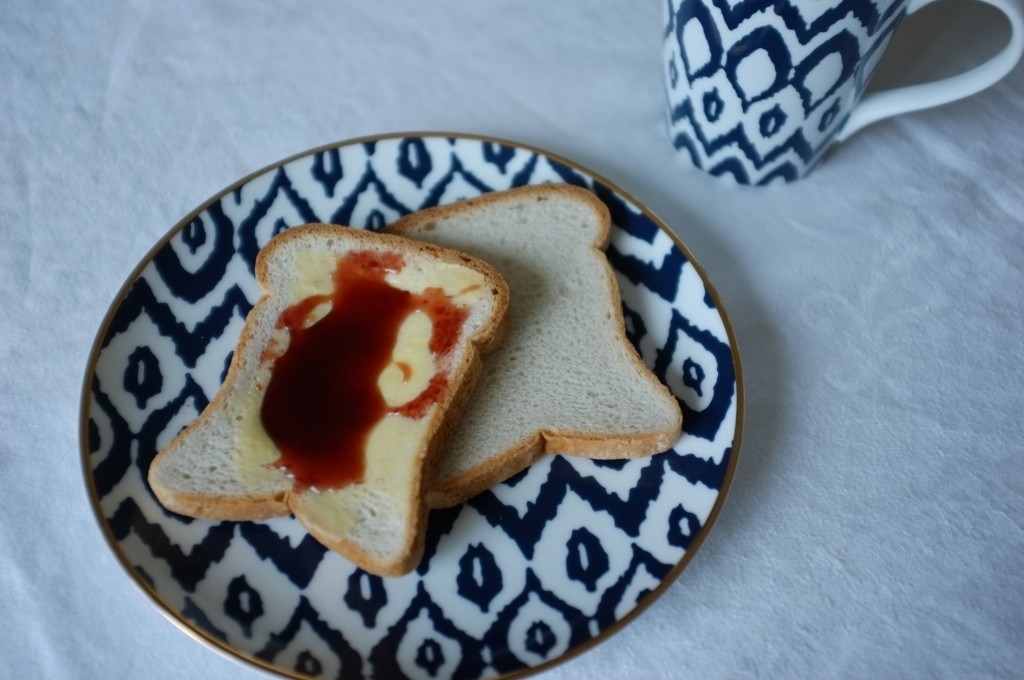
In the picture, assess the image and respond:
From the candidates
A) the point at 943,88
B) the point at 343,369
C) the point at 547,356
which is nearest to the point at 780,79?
the point at 943,88

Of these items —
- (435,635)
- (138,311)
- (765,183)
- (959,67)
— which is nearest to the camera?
(435,635)

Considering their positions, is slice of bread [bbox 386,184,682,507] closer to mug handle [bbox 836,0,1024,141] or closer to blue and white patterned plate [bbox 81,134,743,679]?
blue and white patterned plate [bbox 81,134,743,679]

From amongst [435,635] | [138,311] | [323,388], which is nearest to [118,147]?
[138,311]

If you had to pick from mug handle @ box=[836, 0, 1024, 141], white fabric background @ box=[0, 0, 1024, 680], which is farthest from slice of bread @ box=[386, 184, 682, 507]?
mug handle @ box=[836, 0, 1024, 141]

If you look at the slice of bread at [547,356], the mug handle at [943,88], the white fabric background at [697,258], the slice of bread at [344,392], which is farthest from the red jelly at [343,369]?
the mug handle at [943,88]

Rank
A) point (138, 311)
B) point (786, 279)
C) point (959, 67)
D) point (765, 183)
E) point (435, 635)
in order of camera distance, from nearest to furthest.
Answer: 1. point (435, 635)
2. point (138, 311)
3. point (786, 279)
4. point (765, 183)
5. point (959, 67)

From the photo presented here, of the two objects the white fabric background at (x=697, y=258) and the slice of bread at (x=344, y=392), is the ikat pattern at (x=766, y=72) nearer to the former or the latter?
the white fabric background at (x=697, y=258)

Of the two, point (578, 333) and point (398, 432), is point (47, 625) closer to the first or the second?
point (398, 432)
